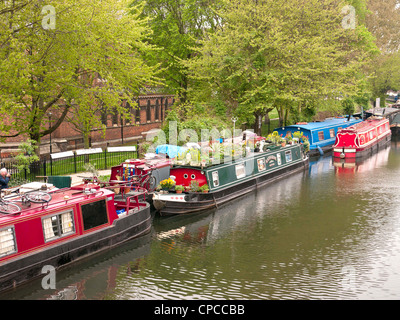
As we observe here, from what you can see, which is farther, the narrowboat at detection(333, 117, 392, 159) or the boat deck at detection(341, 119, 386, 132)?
the boat deck at detection(341, 119, 386, 132)

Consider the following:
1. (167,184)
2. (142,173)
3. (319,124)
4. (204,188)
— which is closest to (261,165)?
(204,188)

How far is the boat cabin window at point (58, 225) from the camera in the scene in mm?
16531

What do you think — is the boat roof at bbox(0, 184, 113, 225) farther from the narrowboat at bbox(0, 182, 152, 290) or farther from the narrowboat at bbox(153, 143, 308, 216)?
the narrowboat at bbox(153, 143, 308, 216)

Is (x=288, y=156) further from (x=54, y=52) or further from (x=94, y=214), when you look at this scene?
(x=94, y=214)

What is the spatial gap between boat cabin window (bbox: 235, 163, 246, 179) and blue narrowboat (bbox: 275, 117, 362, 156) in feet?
48.6

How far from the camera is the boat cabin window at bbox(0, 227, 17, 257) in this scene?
15.1 meters

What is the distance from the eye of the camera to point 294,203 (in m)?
27.1

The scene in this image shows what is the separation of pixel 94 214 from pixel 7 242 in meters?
3.69

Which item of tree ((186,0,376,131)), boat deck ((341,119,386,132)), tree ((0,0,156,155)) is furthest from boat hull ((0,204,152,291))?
boat deck ((341,119,386,132))

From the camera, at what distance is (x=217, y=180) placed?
25984 millimetres

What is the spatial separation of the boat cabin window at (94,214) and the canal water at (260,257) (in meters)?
1.19

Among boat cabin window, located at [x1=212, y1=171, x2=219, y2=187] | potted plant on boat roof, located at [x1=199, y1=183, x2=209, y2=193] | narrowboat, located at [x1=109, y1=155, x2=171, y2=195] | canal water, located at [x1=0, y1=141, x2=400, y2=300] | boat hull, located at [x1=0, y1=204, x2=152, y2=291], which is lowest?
canal water, located at [x1=0, y1=141, x2=400, y2=300]

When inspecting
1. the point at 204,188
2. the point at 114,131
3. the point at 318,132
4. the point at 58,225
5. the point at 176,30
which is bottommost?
the point at 204,188
